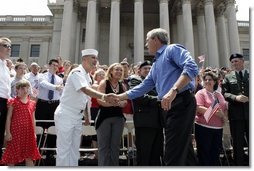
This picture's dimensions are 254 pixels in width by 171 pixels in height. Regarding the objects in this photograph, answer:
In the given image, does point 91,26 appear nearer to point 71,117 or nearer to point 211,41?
point 211,41

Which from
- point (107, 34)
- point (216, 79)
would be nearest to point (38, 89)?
point (216, 79)

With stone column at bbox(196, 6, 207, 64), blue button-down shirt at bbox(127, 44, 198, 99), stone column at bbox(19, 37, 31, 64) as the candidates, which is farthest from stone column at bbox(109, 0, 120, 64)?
blue button-down shirt at bbox(127, 44, 198, 99)

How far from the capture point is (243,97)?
746cm

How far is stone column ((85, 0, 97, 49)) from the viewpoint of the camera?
103 ft

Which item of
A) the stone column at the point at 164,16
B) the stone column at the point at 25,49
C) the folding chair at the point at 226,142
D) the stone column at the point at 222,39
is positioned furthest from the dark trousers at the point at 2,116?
the stone column at the point at 25,49

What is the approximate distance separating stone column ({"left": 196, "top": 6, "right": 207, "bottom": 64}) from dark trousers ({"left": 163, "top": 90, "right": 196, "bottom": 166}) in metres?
32.0

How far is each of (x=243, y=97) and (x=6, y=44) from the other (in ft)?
19.5

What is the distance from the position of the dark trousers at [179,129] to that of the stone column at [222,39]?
31.0 meters

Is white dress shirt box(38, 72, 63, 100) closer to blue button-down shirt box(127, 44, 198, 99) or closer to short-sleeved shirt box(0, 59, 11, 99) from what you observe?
short-sleeved shirt box(0, 59, 11, 99)

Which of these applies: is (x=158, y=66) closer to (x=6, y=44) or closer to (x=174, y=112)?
(x=174, y=112)

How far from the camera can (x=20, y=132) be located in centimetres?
698

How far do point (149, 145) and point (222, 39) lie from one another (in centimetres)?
3177

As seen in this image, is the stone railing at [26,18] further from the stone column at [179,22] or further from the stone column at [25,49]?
the stone column at [179,22]

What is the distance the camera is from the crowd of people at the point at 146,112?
4465mm
